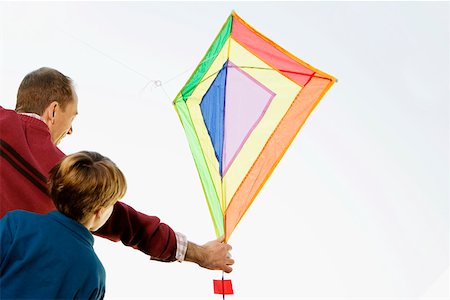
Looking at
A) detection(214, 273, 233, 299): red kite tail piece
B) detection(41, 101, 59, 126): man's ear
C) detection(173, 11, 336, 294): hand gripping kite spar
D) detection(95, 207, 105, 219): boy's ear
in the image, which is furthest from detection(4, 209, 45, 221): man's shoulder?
detection(173, 11, 336, 294): hand gripping kite spar

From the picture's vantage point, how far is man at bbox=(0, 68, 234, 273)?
1.09 metres

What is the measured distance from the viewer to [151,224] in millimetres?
1380

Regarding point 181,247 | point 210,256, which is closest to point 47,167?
point 181,247

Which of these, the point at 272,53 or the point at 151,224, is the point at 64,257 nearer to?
the point at 151,224

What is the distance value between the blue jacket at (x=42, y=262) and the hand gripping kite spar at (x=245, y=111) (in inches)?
31.1

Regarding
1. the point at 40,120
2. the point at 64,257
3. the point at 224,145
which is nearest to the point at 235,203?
the point at 224,145

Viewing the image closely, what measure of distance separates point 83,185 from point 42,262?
0.16 m

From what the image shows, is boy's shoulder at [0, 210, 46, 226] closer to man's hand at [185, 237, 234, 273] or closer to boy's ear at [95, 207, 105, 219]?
boy's ear at [95, 207, 105, 219]

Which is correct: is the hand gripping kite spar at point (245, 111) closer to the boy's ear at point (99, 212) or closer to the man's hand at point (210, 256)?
the man's hand at point (210, 256)

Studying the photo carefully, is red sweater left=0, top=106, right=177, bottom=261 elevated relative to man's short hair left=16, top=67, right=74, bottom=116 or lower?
lower

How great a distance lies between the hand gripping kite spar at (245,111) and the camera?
1729mm

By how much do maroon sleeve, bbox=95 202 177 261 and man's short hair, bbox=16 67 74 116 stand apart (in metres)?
Answer: 0.31

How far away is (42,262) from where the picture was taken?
0.90 m

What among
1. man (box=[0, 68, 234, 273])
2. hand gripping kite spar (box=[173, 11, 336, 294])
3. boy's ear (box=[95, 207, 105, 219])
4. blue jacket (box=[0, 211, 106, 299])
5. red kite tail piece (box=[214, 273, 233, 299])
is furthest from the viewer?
hand gripping kite spar (box=[173, 11, 336, 294])
